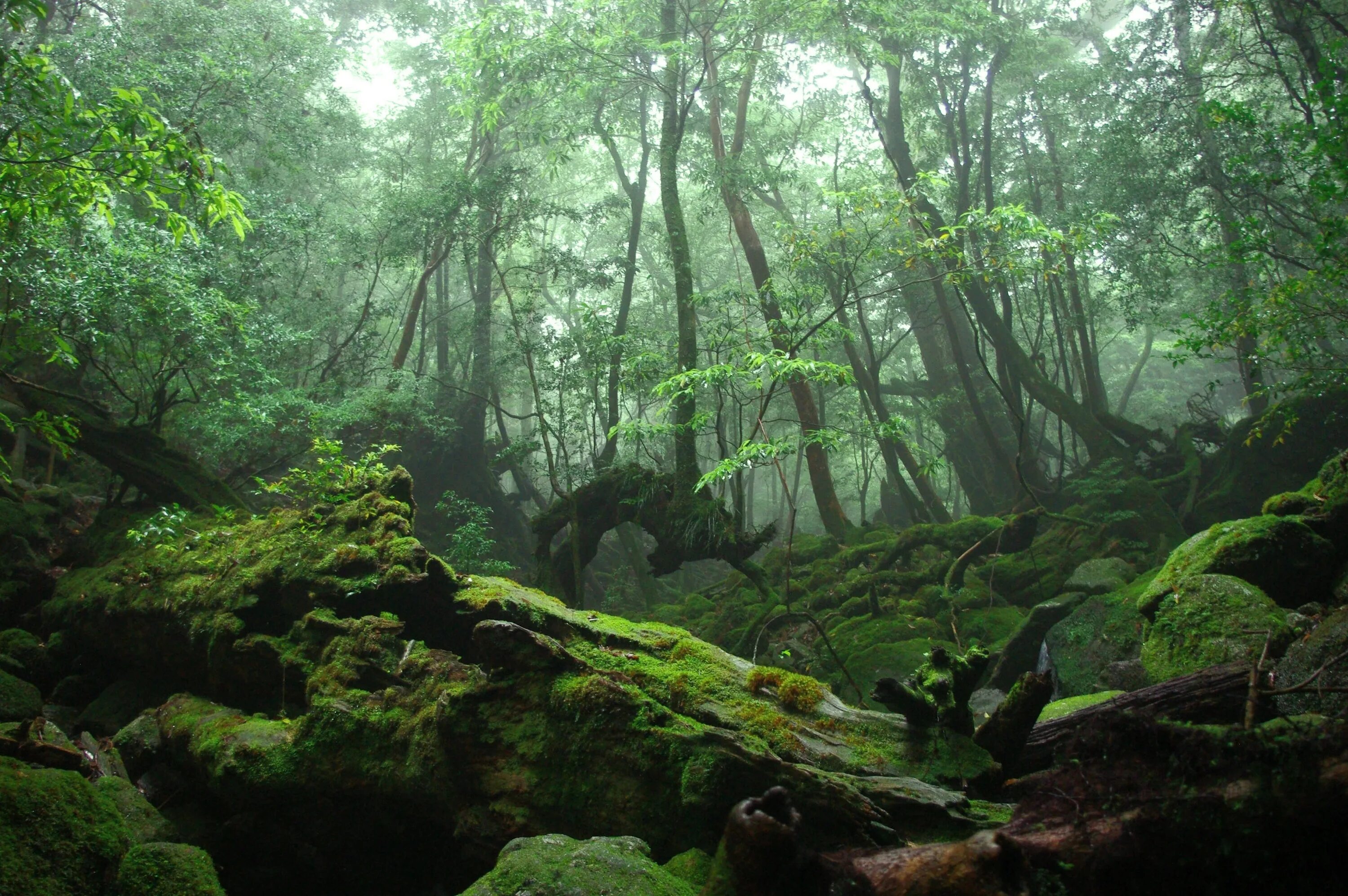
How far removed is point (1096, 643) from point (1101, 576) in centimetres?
283

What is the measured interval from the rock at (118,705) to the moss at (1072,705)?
6.81 meters

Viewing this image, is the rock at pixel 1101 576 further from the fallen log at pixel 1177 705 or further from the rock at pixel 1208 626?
the fallen log at pixel 1177 705

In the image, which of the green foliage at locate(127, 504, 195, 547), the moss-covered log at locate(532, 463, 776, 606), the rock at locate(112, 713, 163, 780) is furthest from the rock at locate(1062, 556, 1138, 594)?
the green foliage at locate(127, 504, 195, 547)

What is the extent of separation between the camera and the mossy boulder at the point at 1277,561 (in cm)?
559

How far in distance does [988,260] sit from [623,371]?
17.0ft

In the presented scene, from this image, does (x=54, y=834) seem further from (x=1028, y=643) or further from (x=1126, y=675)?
(x=1028, y=643)

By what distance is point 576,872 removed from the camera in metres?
2.90

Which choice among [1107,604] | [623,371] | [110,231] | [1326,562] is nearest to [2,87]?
[110,231]

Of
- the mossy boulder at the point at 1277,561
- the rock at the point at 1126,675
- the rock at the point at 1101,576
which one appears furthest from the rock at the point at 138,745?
the rock at the point at 1101,576

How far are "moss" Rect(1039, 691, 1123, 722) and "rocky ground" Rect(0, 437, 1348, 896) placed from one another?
0.16 ft

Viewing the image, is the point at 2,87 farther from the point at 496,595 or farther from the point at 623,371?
the point at 623,371

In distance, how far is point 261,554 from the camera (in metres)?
6.21

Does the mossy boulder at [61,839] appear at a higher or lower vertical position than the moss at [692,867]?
higher

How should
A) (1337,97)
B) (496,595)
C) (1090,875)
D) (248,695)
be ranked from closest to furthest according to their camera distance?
1. (1090,875)
2. (496,595)
3. (248,695)
4. (1337,97)
